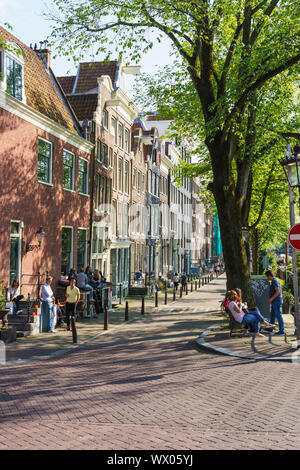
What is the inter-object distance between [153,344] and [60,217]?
30.9 ft

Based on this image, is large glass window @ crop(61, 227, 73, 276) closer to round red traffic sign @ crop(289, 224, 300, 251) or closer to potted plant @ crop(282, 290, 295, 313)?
potted plant @ crop(282, 290, 295, 313)

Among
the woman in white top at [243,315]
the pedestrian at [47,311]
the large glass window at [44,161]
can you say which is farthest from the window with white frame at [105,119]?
the woman in white top at [243,315]

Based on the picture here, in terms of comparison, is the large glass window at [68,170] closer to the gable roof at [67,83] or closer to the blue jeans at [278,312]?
the gable roof at [67,83]

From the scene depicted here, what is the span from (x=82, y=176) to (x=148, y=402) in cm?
1775

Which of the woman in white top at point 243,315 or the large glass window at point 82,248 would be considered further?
the large glass window at point 82,248

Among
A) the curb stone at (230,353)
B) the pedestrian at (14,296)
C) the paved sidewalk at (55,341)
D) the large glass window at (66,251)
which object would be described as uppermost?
the large glass window at (66,251)

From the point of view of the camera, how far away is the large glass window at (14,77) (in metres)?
16.6

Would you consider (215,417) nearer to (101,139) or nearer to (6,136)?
(6,136)

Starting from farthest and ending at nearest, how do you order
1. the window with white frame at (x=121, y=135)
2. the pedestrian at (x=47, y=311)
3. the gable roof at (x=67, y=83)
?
the window with white frame at (x=121, y=135) < the gable roof at (x=67, y=83) < the pedestrian at (x=47, y=311)

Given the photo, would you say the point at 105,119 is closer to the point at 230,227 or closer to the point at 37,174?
the point at 37,174

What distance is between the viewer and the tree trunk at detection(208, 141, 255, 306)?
1515 cm

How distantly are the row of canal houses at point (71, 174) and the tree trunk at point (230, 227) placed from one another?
5.41 m

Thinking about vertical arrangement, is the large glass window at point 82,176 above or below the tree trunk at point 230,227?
above

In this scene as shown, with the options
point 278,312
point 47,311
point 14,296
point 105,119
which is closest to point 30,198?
point 14,296
